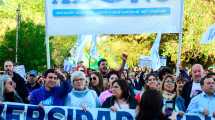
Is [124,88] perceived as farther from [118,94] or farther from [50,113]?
[50,113]

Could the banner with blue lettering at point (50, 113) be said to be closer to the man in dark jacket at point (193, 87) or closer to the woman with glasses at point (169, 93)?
the woman with glasses at point (169, 93)

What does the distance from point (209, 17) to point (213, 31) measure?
27.3 m

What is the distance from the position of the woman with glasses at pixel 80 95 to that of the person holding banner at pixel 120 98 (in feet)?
1.23

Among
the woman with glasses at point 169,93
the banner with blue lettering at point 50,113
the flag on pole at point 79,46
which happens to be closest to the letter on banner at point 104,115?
the banner with blue lettering at point 50,113

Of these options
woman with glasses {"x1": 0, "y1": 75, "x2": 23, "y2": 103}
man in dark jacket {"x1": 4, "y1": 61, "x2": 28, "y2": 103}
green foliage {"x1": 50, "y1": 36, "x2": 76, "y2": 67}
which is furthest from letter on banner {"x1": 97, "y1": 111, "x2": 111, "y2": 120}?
green foliage {"x1": 50, "y1": 36, "x2": 76, "y2": 67}

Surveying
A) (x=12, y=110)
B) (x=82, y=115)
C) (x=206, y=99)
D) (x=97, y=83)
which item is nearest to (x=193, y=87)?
(x=206, y=99)

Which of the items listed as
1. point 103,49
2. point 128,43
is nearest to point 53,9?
point 128,43

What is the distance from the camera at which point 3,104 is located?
9281 millimetres

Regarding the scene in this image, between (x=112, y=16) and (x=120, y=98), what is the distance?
416 cm

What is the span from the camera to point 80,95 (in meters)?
9.05

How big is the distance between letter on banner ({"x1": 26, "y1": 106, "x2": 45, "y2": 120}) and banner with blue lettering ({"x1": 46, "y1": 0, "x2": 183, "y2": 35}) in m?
3.49

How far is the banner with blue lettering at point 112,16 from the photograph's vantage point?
1234 cm

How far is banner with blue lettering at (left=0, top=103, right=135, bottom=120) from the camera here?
8969 mm

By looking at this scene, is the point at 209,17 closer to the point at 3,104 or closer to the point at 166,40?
the point at 166,40
